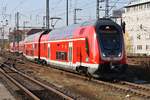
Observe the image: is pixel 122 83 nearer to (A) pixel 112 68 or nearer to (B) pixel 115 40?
(A) pixel 112 68

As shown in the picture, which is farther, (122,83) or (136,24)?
(136,24)

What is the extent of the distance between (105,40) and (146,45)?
7871 cm

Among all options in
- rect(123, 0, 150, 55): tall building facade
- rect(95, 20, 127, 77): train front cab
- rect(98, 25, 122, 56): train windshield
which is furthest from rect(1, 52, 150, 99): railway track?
rect(123, 0, 150, 55): tall building facade

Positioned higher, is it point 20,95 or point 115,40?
point 115,40

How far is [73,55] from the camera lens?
23.4 meters

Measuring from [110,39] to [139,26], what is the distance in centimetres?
8207

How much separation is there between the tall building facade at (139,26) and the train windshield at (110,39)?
73961 millimetres

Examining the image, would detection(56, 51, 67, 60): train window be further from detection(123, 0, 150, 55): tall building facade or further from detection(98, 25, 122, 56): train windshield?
detection(123, 0, 150, 55): tall building facade

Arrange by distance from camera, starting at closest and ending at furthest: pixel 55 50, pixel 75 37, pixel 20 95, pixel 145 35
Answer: pixel 20 95 < pixel 75 37 < pixel 55 50 < pixel 145 35

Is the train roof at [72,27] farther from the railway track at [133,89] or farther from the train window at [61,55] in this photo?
the railway track at [133,89]

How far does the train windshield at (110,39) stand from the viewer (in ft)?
65.0

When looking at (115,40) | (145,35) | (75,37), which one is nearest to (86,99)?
(115,40)

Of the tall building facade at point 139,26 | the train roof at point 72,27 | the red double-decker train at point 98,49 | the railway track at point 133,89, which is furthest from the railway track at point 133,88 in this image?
the tall building facade at point 139,26

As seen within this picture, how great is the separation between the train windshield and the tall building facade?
7396 centimetres
